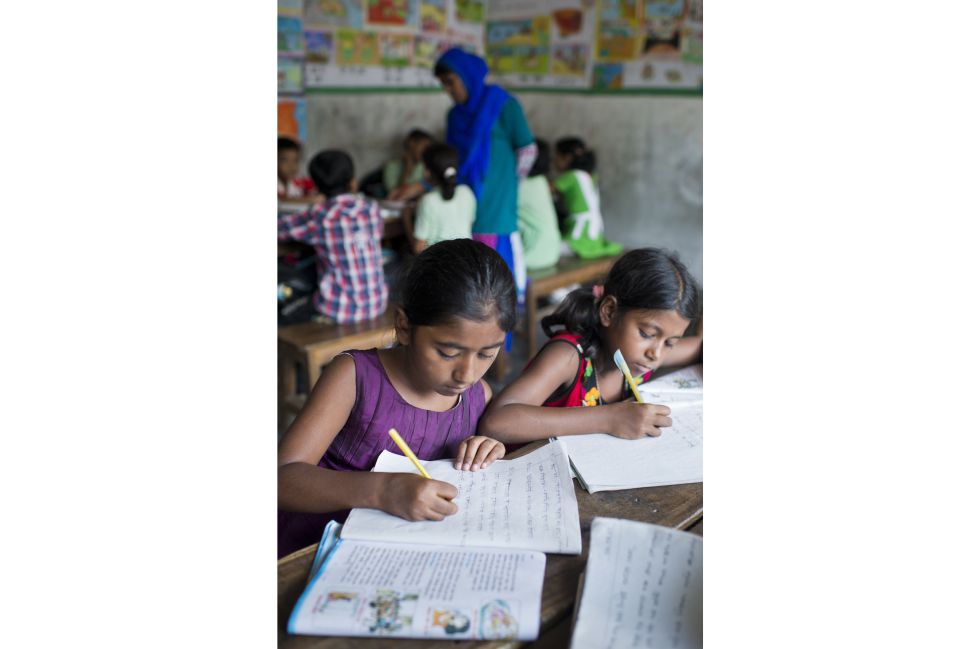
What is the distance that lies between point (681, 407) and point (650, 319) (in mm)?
182

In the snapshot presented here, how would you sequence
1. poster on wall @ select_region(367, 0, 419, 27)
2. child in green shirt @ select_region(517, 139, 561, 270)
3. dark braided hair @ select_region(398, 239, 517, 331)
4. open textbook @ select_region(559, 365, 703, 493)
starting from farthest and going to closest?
poster on wall @ select_region(367, 0, 419, 27), child in green shirt @ select_region(517, 139, 561, 270), dark braided hair @ select_region(398, 239, 517, 331), open textbook @ select_region(559, 365, 703, 493)

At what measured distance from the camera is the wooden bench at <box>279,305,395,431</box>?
2545 millimetres

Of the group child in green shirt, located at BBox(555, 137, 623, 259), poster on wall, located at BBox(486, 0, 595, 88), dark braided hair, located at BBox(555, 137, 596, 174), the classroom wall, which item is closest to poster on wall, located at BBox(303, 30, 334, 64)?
the classroom wall

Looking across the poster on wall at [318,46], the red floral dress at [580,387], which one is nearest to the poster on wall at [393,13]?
the poster on wall at [318,46]

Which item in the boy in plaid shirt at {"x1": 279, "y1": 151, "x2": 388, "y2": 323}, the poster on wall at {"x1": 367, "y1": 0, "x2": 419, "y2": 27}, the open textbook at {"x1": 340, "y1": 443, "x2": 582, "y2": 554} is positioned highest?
the poster on wall at {"x1": 367, "y1": 0, "x2": 419, "y2": 27}

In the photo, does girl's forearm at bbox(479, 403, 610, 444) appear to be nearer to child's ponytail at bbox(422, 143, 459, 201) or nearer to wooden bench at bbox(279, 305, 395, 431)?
wooden bench at bbox(279, 305, 395, 431)

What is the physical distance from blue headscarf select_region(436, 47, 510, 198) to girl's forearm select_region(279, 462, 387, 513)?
8.03 ft

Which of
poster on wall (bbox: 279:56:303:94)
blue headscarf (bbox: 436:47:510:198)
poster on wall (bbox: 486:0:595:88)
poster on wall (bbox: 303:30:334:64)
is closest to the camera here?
blue headscarf (bbox: 436:47:510:198)

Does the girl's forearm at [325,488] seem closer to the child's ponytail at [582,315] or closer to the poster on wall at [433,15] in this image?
the child's ponytail at [582,315]

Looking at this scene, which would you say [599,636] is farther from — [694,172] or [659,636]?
[694,172]

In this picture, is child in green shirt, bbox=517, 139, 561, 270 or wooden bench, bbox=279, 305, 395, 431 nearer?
wooden bench, bbox=279, 305, 395, 431
